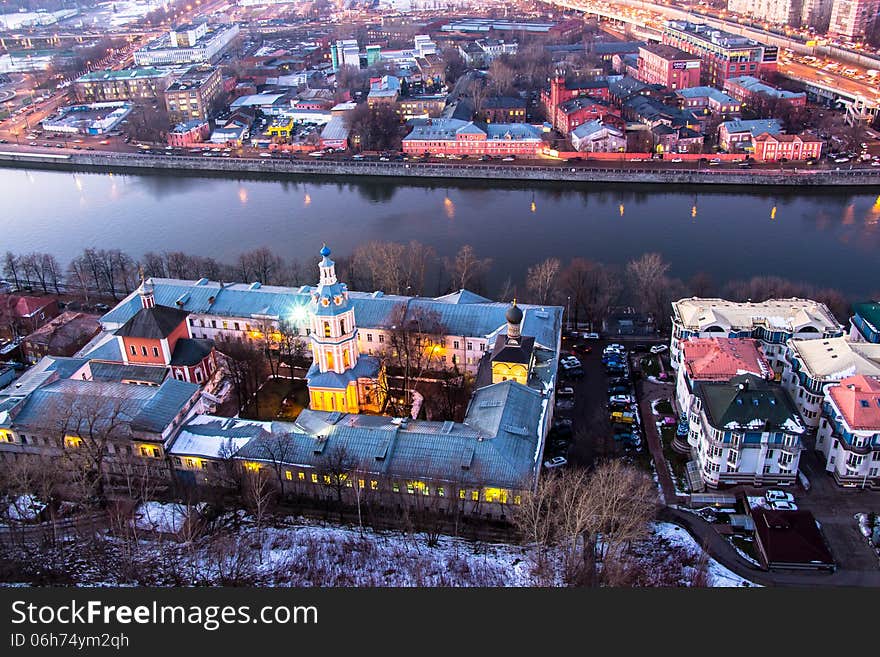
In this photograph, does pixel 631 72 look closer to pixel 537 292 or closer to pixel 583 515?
pixel 537 292

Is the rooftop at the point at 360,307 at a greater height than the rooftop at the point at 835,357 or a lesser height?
lesser

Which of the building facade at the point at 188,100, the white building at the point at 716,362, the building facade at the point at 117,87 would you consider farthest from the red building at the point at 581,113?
the building facade at the point at 117,87

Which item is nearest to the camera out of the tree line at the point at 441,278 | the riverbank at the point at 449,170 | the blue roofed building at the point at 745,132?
the tree line at the point at 441,278

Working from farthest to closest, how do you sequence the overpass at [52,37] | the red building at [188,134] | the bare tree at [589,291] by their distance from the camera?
the overpass at [52,37], the red building at [188,134], the bare tree at [589,291]

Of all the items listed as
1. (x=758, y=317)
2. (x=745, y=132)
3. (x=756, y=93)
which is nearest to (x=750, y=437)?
(x=758, y=317)

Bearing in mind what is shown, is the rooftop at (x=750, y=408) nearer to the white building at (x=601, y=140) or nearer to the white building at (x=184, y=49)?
the white building at (x=601, y=140)

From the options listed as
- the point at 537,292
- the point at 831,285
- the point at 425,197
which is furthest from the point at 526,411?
the point at 425,197
